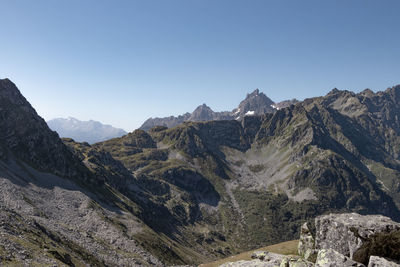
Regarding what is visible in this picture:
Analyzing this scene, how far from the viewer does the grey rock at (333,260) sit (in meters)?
30.8

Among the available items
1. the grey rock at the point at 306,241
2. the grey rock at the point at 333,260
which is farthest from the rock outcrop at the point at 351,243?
the grey rock at the point at 306,241

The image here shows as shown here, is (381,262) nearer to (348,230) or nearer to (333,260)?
(333,260)

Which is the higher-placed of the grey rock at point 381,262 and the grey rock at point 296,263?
the grey rock at point 381,262

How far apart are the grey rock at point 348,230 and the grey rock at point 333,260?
628 cm

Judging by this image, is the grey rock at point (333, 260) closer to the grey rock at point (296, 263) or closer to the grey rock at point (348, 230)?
the grey rock at point (296, 263)

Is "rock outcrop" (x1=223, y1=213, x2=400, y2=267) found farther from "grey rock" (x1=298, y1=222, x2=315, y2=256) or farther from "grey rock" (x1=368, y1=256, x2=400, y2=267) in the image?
"grey rock" (x1=298, y1=222, x2=315, y2=256)

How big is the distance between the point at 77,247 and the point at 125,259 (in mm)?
21274

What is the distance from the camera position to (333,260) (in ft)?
103

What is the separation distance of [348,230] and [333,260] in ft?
28.9

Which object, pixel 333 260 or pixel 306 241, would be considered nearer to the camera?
pixel 333 260

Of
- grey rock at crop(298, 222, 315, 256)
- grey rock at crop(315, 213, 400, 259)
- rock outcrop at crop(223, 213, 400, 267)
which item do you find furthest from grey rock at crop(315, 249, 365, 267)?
grey rock at crop(298, 222, 315, 256)

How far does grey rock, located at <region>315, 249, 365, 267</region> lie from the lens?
101ft

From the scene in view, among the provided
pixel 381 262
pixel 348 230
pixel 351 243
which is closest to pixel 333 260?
pixel 381 262

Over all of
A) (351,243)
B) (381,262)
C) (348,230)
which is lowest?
(351,243)
